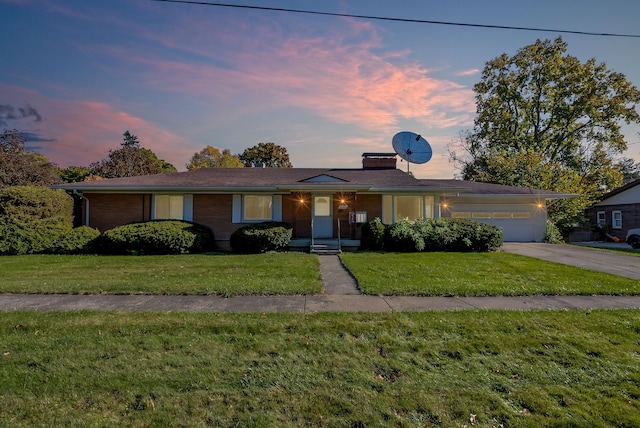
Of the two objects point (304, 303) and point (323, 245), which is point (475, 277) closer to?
point (304, 303)

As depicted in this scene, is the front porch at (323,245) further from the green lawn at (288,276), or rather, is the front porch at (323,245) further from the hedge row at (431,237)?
the green lawn at (288,276)

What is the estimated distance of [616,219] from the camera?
22875mm

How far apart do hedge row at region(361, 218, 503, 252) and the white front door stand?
209 cm

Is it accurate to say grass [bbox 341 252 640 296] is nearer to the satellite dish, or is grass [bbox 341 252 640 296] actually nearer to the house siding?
the satellite dish

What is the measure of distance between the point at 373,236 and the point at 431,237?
2363mm

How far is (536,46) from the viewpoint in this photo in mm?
27562

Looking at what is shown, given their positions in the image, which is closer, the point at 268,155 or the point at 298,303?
the point at 298,303

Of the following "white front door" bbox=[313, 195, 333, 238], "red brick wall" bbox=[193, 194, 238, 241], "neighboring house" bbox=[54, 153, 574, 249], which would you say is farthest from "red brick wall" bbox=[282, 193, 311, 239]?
"red brick wall" bbox=[193, 194, 238, 241]

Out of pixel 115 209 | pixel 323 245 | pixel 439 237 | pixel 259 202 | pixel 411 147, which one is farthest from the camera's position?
pixel 411 147

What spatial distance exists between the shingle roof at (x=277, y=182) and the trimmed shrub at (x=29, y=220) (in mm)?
1213

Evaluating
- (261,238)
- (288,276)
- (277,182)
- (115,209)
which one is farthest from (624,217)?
(115,209)

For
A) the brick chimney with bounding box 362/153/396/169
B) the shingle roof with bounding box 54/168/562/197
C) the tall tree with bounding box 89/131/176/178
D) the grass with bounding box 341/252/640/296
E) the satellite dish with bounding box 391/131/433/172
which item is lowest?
the grass with bounding box 341/252/640/296

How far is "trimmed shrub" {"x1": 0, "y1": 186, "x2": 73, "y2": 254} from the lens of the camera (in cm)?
1182

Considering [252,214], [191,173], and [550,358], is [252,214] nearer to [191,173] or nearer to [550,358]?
[191,173]
